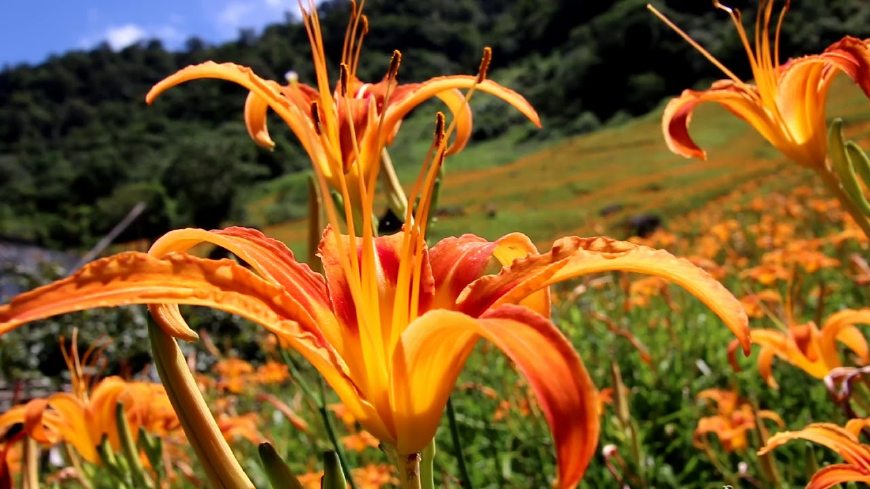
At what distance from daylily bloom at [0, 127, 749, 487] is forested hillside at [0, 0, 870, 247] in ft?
72.9

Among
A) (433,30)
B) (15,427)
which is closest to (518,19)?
(433,30)

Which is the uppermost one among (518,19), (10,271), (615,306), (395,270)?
(518,19)

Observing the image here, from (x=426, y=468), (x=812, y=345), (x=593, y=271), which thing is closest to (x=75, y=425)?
(x=426, y=468)

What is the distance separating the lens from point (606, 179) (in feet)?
67.6

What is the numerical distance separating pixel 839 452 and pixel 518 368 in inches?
21.2

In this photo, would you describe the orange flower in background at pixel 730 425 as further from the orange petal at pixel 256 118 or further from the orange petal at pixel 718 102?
the orange petal at pixel 256 118

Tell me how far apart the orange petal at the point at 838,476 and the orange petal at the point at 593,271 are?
0.97ft

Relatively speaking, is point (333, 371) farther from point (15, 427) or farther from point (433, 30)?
point (433, 30)

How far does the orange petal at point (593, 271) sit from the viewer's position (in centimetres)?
53

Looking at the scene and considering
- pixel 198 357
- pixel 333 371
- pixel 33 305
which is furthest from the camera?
pixel 198 357

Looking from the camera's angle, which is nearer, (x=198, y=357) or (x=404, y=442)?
(x=404, y=442)

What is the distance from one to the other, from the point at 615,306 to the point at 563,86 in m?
40.7

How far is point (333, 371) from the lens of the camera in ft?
1.97

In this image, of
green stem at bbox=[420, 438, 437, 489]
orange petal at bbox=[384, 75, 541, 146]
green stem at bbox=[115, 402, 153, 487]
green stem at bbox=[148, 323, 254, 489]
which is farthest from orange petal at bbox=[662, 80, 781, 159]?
green stem at bbox=[115, 402, 153, 487]
